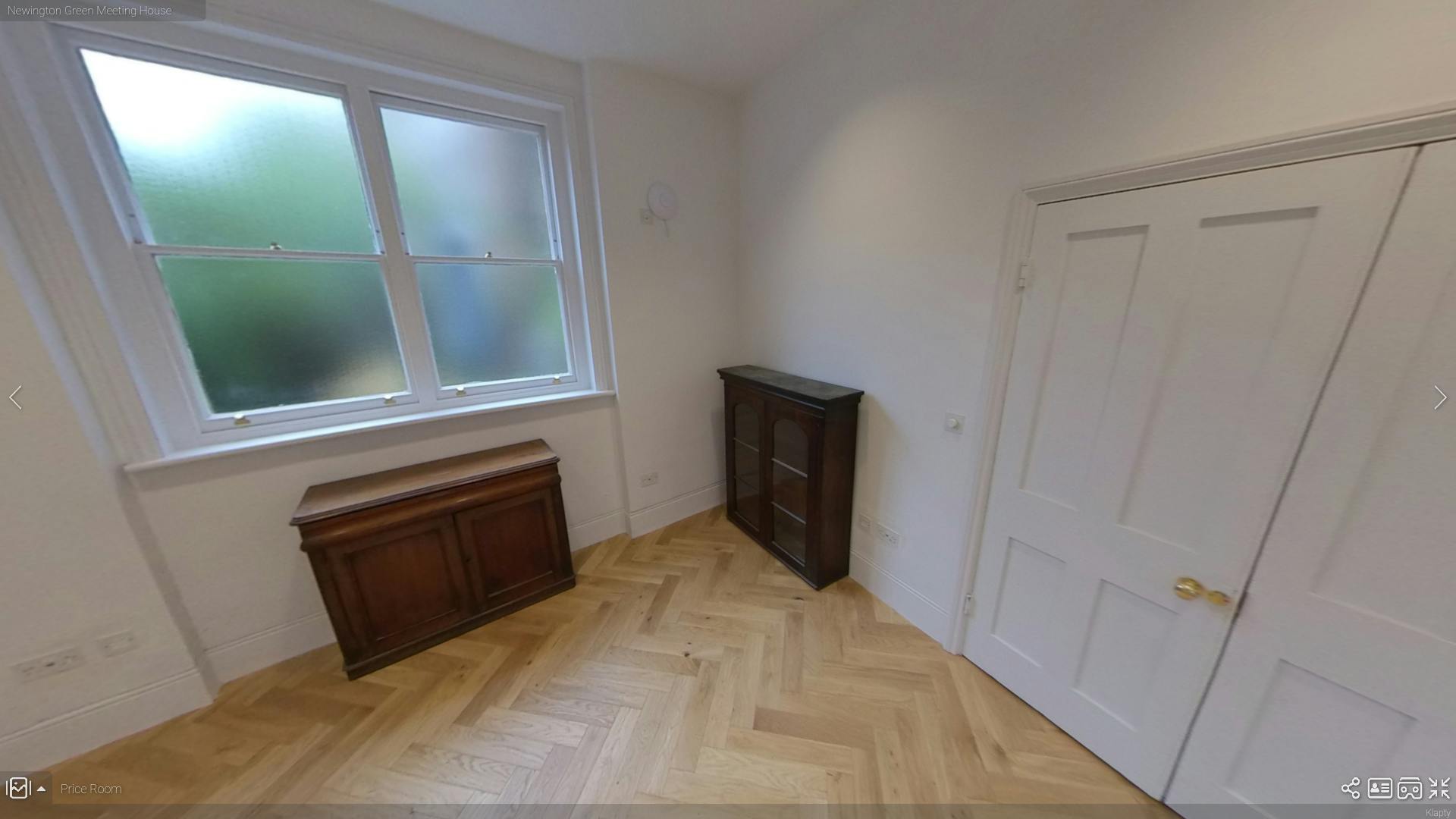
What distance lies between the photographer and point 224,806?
4.47ft

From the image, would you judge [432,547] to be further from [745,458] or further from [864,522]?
[864,522]

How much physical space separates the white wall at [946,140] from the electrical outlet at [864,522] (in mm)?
65

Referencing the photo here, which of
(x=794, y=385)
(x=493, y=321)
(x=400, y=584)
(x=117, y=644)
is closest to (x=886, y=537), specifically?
(x=794, y=385)

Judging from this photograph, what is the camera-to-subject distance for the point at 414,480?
1.94 metres

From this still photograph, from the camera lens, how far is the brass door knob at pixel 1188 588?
1177mm

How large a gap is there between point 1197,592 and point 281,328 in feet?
11.4

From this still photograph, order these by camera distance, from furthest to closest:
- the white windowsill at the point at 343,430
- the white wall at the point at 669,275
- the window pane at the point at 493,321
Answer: the white wall at the point at 669,275 → the window pane at the point at 493,321 → the white windowsill at the point at 343,430

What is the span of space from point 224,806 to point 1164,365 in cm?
323

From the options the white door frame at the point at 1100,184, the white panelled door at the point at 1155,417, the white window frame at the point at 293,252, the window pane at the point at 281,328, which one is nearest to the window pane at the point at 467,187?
the white window frame at the point at 293,252

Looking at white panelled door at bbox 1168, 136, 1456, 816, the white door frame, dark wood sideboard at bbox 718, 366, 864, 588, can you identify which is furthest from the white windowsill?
white panelled door at bbox 1168, 136, 1456, 816

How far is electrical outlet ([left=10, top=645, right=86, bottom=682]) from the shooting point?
56.3 inches

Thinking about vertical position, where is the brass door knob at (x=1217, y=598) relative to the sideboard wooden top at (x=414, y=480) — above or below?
below

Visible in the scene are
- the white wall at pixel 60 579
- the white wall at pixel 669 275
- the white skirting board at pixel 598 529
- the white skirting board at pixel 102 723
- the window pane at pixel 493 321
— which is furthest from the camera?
the white skirting board at pixel 598 529

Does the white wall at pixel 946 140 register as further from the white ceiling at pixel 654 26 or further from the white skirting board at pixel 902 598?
the white ceiling at pixel 654 26
